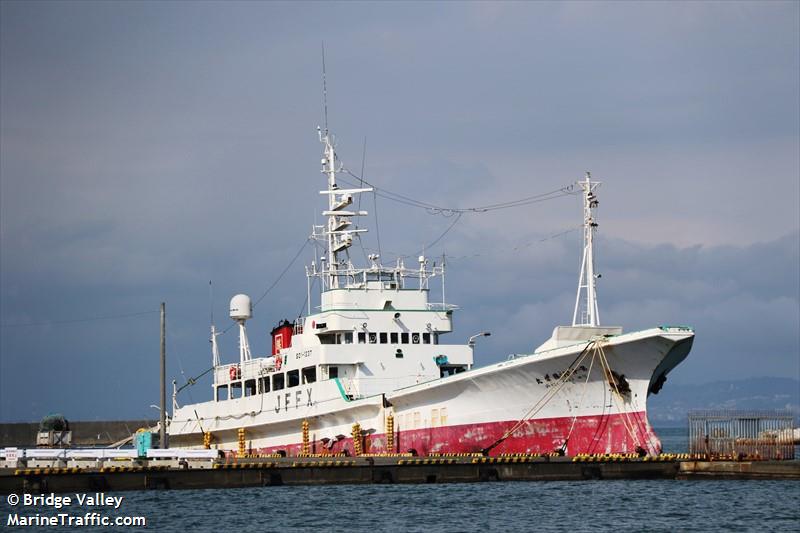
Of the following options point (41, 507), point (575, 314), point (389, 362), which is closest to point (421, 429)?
point (389, 362)

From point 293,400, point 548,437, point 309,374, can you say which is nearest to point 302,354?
point 309,374

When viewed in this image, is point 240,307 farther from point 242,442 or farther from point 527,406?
point 527,406

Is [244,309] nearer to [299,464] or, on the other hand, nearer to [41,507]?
[299,464]

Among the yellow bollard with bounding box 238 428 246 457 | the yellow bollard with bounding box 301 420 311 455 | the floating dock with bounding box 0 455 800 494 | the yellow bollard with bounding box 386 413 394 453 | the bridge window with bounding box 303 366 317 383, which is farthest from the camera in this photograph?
the yellow bollard with bounding box 238 428 246 457

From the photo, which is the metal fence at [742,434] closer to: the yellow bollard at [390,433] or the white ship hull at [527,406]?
the white ship hull at [527,406]

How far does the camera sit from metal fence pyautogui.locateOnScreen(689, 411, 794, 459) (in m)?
43.5

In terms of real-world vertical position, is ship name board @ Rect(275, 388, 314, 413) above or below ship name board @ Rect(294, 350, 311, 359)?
below

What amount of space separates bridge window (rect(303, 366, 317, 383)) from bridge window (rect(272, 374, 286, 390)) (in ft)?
7.95

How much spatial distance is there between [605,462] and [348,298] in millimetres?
14245

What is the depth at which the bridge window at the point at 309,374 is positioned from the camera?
5257 centimetres

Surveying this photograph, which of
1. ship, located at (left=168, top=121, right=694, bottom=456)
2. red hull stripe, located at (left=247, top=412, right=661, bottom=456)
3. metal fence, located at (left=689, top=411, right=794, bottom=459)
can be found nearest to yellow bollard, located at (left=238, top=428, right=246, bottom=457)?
ship, located at (left=168, top=121, right=694, bottom=456)

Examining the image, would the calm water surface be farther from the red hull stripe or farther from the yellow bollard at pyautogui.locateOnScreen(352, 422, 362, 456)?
the yellow bollard at pyautogui.locateOnScreen(352, 422, 362, 456)

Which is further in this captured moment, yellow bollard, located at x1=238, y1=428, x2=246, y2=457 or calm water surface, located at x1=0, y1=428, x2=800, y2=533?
yellow bollard, located at x1=238, y1=428, x2=246, y2=457

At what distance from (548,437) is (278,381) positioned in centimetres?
1606
